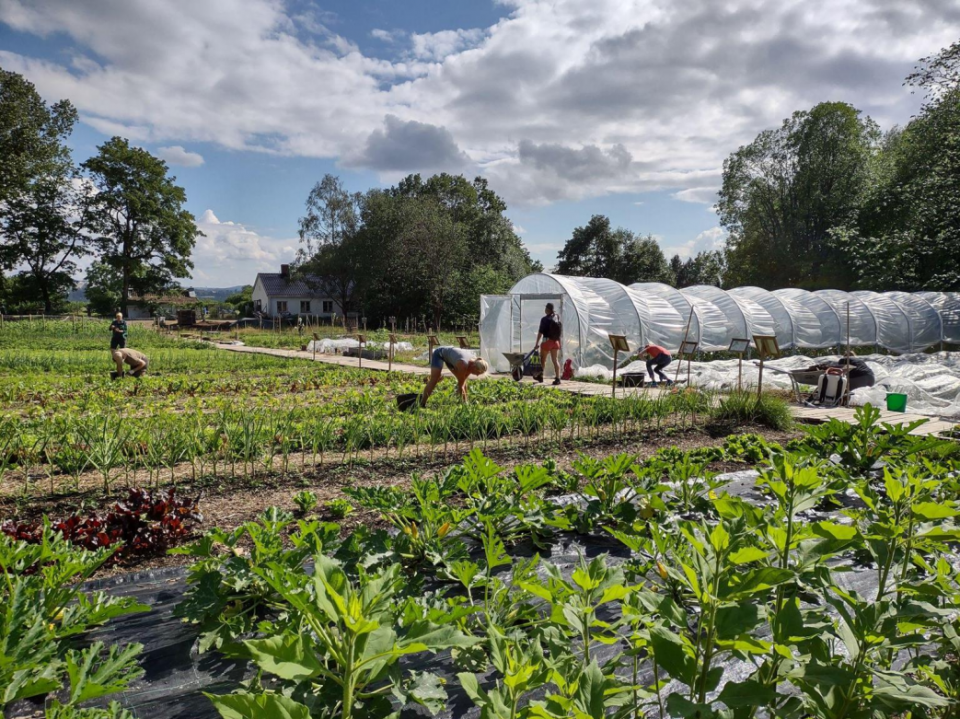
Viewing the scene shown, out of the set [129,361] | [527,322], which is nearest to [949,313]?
[527,322]

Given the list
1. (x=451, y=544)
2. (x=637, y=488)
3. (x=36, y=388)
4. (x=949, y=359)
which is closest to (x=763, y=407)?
(x=637, y=488)

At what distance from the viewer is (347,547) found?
223cm

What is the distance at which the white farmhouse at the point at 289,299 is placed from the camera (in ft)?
168

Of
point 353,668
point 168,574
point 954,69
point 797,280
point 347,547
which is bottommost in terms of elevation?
point 168,574

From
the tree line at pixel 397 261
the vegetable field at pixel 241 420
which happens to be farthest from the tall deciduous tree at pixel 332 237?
the vegetable field at pixel 241 420

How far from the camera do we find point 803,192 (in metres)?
34.7

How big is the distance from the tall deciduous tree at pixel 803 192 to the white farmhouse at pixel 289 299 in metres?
33.5

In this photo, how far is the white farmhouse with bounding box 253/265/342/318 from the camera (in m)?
51.2

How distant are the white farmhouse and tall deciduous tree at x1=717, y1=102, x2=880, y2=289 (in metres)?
33.5

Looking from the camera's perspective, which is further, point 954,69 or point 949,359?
point 954,69

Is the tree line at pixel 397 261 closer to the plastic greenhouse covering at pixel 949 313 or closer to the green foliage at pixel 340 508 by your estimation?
the plastic greenhouse covering at pixel 949 313

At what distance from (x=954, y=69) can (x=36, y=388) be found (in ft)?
95.2

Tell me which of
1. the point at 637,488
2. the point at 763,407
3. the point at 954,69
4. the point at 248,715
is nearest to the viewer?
the point at 248,715

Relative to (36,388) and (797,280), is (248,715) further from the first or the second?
(797,280)
